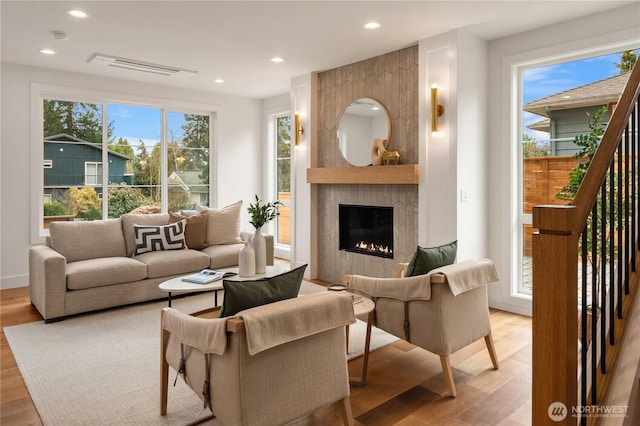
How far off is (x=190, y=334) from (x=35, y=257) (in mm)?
3000

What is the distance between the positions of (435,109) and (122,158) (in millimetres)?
4274

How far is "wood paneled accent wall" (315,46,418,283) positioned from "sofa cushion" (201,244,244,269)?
113 cm

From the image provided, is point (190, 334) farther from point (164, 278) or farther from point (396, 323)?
point (164, 278)

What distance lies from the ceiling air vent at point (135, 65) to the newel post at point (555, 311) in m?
4.79

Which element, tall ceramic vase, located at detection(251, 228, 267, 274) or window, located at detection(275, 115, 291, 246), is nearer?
tall ceramic vase, located at detection(251, 228, 267, 274)

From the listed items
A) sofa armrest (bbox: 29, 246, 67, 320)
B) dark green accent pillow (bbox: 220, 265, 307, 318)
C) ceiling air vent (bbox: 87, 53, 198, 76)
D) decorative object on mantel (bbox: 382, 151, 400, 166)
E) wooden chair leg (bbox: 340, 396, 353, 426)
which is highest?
ceiling air vent (bbox: 87, 53, 198, 76)

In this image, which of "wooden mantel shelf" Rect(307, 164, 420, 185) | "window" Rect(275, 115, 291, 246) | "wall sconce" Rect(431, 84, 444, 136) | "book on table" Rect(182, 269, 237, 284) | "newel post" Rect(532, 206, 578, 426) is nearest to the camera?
"newel post" Rect(532, 206, 578, 426)

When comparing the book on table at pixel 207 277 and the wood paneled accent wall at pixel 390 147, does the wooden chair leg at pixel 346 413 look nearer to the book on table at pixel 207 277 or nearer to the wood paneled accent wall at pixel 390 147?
the book on table at pixel 207 277

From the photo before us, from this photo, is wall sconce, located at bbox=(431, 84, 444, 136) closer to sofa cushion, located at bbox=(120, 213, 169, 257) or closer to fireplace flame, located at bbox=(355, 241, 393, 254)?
fireplace flame, located at bbox=(355, 241, 393, 254)

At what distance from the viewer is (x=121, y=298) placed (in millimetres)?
4059

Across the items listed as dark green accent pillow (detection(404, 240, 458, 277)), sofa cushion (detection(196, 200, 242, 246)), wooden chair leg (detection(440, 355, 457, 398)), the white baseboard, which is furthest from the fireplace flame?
the white baseboard

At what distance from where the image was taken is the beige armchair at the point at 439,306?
7.91 feet

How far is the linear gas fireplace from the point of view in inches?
182

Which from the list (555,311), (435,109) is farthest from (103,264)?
(555,311)
